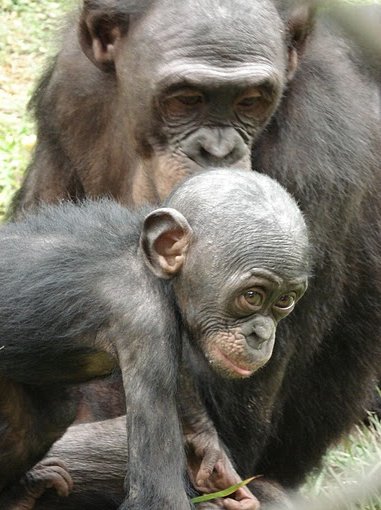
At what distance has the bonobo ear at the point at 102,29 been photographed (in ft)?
21.1

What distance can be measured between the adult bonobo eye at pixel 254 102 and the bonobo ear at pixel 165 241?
123 cm

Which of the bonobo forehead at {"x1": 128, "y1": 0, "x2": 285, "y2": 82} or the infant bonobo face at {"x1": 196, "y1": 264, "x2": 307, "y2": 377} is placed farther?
the bonobo forehead at {"x1": 128, "y1": 0, "x2": 285, "y2": 82}

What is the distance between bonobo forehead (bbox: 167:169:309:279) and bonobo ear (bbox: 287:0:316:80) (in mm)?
1415

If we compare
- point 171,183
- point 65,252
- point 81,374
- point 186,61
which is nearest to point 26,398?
point 81,374

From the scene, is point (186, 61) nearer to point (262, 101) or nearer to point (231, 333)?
point (262, 101)

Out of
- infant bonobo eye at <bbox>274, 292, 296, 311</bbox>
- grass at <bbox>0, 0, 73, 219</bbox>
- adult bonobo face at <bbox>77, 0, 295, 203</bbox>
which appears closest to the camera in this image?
infant bonobo eye at <bbox>274, 292, 296, 311</bbox>

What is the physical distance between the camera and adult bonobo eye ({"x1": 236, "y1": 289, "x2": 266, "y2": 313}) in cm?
502

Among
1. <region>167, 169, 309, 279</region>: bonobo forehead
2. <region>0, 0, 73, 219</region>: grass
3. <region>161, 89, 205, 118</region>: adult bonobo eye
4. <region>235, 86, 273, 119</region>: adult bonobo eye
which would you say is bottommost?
<region>0, 0, 73, 219</region>: grass

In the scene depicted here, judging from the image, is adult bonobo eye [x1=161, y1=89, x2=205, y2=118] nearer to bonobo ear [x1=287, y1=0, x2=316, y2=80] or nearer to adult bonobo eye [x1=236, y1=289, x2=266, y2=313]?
bonobo ear [x1=287, y1=0, x2=316, y2=80]

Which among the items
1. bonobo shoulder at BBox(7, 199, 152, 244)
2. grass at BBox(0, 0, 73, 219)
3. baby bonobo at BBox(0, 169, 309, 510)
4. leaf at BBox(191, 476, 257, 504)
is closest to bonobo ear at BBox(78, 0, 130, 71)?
bonobo shoulder at BBox(7, 199, 152, 244)

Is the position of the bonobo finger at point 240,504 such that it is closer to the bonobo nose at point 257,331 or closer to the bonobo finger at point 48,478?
the bonobo finger at point 48,478

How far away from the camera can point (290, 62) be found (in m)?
6.39

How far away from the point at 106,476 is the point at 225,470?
0.83 metres

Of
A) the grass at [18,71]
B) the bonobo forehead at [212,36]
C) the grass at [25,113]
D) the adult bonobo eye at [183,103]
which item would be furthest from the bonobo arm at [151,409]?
the grass at [18,71]
